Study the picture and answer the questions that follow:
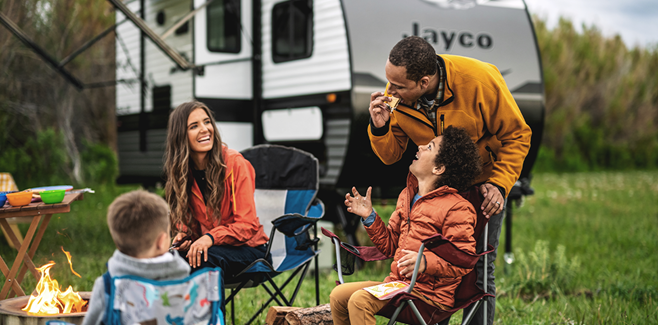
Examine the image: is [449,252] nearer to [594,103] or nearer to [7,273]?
[7,273]

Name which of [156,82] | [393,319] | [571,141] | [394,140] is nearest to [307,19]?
[156,82]

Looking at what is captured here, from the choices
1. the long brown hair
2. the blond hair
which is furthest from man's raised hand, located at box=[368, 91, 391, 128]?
the blond hair

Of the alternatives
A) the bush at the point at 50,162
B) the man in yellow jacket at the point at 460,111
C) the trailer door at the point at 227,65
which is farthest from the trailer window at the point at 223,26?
the bush at the point at 50,162

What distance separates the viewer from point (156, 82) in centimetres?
628

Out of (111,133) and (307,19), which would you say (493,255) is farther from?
(111,133)

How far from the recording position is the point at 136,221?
1753 mm

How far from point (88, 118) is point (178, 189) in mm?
10350

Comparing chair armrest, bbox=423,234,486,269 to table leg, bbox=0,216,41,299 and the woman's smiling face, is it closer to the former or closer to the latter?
the woman's smiling face

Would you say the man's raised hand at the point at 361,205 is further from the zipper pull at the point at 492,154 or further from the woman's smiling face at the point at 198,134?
the woman's smiling face at the point at 198,134

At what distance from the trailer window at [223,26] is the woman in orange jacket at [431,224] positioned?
3.61 metres

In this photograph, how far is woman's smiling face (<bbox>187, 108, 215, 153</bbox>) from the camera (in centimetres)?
268

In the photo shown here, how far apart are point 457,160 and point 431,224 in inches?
10.8

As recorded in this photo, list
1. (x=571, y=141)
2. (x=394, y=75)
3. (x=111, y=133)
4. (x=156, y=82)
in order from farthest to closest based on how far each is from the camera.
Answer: (x=571, y=141) < (x=111, y=133) < (x=156, y=82) < (x=394, y=75)

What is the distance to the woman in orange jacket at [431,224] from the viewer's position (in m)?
2.15
